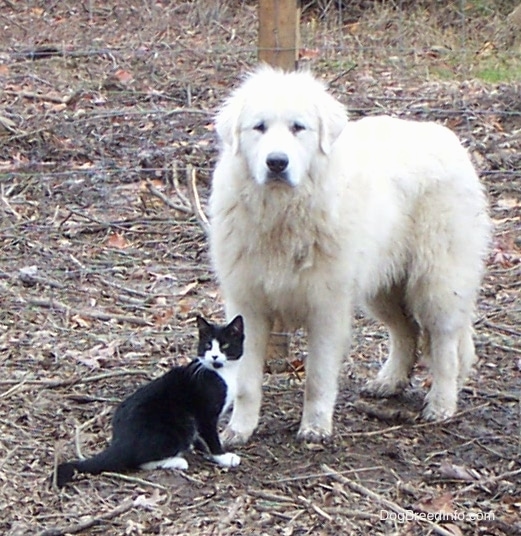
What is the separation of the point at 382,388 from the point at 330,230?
3.57ft

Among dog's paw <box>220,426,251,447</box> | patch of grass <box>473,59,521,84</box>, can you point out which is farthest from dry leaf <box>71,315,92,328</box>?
→ patch of grass <box>473,59,521,84</box>

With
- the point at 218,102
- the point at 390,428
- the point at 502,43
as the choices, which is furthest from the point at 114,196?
the point at 502,43

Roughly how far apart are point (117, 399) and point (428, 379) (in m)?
1.66

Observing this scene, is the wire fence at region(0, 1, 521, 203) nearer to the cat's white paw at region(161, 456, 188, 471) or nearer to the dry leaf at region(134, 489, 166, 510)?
the cat's white paw at region(161, 456, 188, 471)

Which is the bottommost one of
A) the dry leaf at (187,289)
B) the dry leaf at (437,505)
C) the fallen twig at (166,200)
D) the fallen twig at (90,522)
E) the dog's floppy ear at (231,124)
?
the fallen twig at (90,522)

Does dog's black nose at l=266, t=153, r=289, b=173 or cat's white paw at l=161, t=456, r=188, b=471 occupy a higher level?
dog's black nose at l=266, t=153, r=289, b=173

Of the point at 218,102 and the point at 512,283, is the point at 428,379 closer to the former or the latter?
the point at 512,283

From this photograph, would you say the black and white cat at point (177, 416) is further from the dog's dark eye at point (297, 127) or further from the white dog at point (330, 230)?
the dog's dark eye at point (297, 127)

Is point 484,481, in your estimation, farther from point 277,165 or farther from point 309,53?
point 309,53

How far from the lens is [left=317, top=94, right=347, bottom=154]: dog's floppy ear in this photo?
14.7ft

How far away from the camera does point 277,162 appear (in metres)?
4.27

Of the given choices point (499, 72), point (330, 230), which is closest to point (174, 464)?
point (330, 230)

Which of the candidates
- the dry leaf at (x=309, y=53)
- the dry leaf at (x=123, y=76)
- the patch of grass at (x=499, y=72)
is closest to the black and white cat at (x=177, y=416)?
the dry leaf at (x=309, y=53)

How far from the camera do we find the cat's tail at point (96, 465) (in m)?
4.08
